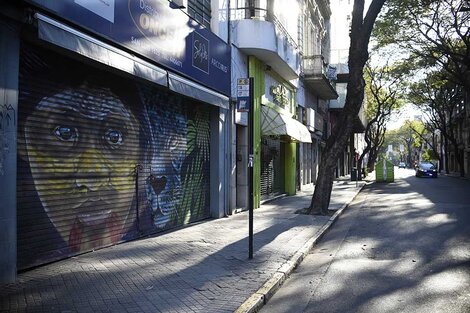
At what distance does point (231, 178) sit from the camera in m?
13.2

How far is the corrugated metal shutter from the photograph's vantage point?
17172 mm

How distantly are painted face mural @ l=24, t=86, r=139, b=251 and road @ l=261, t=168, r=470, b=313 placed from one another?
331cm

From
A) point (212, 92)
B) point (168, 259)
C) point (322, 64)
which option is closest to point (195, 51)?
Answer: point (212, 92)

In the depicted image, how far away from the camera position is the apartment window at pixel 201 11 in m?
11.5

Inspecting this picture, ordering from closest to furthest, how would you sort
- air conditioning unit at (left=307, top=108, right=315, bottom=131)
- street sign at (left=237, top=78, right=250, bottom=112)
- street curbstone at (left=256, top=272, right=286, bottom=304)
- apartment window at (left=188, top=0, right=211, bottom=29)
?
street curbstone at (left=256, top=272, right=286, bottom=304) → street sign at (left=237, top=78, right=250, bottom=112) → apartment window at (left=188, top=0, right=211, bottom=29) → air conditioning unit at (left=307, top=108, right=315, bottom=131)

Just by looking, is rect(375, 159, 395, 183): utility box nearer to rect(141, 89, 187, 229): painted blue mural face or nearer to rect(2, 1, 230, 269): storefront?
rect(2, 1, 230, 269): storefront

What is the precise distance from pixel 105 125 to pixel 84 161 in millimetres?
862

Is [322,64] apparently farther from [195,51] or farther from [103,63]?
[103,63]

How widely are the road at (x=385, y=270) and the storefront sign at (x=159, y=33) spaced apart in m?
4.75

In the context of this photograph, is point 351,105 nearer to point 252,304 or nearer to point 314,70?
point 252,304

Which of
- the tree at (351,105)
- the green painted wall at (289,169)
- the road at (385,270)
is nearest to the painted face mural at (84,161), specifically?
the road at (385,270)

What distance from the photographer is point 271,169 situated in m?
18.5

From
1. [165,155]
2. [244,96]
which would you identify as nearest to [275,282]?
[244,96]

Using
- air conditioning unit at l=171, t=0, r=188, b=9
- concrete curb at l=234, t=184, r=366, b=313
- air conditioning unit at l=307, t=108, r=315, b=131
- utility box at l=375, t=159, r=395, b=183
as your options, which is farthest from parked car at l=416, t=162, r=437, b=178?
air conditioning unit at l=171, t=0, r=188, b=9
